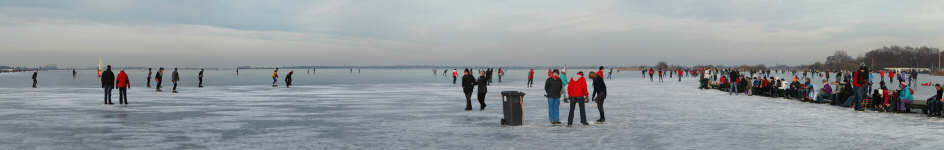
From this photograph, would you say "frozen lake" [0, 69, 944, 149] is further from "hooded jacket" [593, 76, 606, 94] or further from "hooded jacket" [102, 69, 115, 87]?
"hooded jacket" [102, 69, 115, 87]

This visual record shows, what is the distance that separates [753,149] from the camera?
317 inches

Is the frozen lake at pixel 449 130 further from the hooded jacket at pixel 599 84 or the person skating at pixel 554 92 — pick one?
the hooded jacket at pixel 599 84

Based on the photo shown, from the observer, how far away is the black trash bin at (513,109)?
1098cm

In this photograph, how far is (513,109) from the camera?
35.9 ft

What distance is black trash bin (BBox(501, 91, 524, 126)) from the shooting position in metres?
11.0

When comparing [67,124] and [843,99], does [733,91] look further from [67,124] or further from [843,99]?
[67,124]

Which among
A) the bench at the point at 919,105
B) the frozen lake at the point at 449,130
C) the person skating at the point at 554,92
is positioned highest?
the person skating at the point at 554,92

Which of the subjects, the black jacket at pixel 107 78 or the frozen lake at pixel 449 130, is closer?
the frozen lake at pixel 449 130

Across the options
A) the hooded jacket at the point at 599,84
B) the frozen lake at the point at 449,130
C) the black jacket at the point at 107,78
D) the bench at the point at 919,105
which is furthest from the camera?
the black jacket at the point at 107,78

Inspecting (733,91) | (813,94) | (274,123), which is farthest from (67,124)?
(733,91)

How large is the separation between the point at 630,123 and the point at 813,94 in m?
9.23

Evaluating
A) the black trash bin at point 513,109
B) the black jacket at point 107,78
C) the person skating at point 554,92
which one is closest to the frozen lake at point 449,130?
the black trash bin at point 513,109

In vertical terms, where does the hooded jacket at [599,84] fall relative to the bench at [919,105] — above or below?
above

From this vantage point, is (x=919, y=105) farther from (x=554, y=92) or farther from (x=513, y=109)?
(x=513, y=109)
